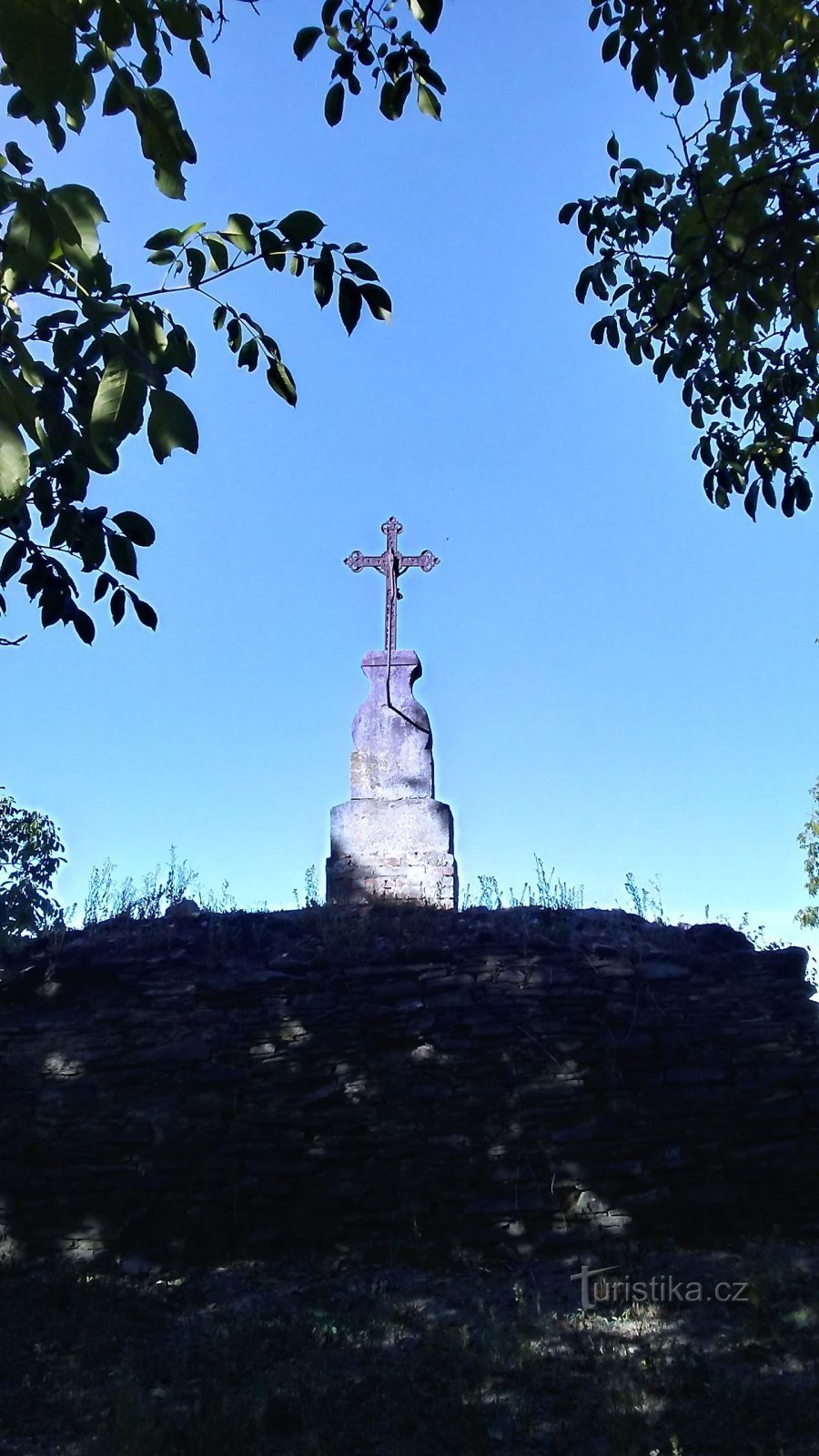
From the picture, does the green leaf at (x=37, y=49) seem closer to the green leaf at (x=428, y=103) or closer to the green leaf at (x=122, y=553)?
the green leaf at (x=122, y=553)

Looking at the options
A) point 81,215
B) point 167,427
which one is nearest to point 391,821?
point 167,427

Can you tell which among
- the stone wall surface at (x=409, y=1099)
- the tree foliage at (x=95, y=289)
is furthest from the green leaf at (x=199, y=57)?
the stone wall surface at (x=409, y=1099)

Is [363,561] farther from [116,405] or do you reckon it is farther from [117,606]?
[116,405]

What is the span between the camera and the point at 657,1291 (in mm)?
6215

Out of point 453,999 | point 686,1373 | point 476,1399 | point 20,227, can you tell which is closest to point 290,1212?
point 453,999

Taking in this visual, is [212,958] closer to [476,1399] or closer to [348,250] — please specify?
[476,1399]

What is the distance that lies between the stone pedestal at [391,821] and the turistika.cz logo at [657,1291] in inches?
134

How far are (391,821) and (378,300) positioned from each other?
6479 millimetres

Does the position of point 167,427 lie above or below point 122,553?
below

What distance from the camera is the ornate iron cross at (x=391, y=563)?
10.3 metres

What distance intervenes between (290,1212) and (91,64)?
6275 mm

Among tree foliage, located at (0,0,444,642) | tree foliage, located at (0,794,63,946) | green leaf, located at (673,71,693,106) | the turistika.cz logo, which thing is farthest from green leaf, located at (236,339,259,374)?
tree foliage, located at (0,794,63,946)

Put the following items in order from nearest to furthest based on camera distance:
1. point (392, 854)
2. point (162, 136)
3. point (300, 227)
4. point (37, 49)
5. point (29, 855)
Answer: point (37, 49) < point (162, 136) < point (300, 227) < point (392, 854) < point (29, 855)

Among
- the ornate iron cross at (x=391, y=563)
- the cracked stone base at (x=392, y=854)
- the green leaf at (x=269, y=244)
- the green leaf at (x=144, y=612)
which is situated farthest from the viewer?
the ornate iron cross at (x=391, y=563)
